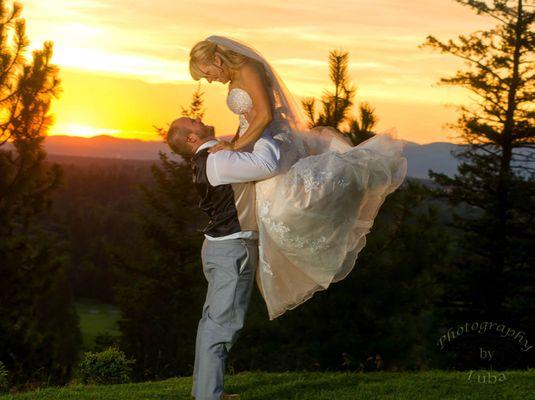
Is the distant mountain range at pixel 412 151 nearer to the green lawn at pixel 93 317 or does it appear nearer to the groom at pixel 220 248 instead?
the groom at pixel 220 248

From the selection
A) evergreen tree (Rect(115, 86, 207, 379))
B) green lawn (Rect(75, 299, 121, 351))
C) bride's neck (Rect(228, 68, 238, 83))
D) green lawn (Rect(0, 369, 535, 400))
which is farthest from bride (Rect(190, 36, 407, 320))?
green lawn (Rect(75, 299, 121, 351))

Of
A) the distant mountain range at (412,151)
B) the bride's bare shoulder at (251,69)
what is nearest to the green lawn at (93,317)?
the distant mountain range at (412,151)

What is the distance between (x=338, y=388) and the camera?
699cm

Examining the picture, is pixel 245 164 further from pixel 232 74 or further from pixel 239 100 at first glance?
pixel 232 74

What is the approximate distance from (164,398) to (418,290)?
71.6ft

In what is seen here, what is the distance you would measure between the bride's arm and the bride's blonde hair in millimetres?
72

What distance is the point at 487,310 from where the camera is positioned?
2927 centimetres

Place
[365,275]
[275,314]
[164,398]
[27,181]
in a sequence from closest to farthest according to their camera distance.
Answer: [275,314], [164,398], [27,181], [365,275]

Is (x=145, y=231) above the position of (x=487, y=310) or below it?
above

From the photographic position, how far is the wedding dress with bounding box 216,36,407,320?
18.1 ft

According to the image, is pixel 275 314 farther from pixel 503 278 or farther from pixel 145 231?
pixel 145 231

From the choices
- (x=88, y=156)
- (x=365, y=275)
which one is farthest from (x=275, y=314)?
(x=88, y=156)

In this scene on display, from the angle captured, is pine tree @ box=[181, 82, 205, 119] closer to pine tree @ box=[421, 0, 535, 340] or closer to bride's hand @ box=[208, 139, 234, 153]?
pine tree @ box=[421, 0, 535, 340]

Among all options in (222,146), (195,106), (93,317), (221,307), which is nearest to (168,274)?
(195,106)
